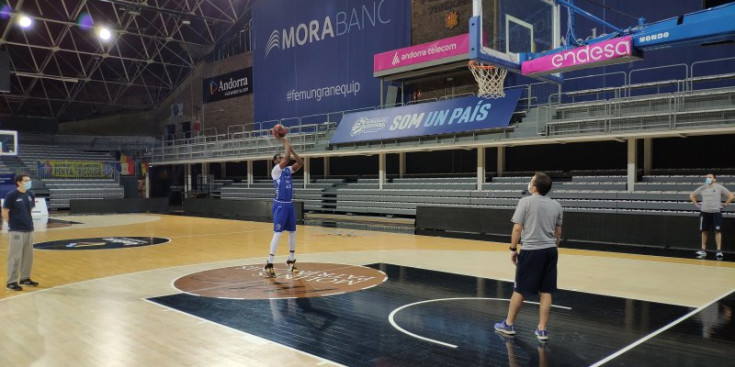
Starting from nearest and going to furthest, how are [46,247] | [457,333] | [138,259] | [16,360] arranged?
[16,360] < [457,333] < [138,259] < [46,247]

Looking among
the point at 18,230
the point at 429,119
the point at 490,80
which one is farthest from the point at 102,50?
the point at 18,230

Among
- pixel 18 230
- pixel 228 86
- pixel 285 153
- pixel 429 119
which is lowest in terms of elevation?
pixel 18 230

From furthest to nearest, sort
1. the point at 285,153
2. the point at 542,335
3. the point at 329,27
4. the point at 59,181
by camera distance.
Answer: the point at 59,181 < the point at 329,27 < the point at 285,153 < the point at 542,335

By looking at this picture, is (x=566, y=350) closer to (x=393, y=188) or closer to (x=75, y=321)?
(x=75, y=321)

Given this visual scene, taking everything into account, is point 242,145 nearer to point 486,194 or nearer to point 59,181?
point 59,181

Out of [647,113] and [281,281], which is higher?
[647,113]

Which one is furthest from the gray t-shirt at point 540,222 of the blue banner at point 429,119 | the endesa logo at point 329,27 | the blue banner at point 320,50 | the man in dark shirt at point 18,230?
the endesa logo at point 329,27

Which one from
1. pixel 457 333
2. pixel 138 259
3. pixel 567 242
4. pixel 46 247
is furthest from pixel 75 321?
pixel 567 242

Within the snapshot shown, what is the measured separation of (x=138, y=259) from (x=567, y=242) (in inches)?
404

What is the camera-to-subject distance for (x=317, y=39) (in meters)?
25.6

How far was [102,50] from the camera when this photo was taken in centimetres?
2886

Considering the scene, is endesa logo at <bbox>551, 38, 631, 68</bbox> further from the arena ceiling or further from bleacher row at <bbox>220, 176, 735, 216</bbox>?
the arena ceiling

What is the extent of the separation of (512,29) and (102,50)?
84.6ft

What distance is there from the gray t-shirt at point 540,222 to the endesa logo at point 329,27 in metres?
18.9
